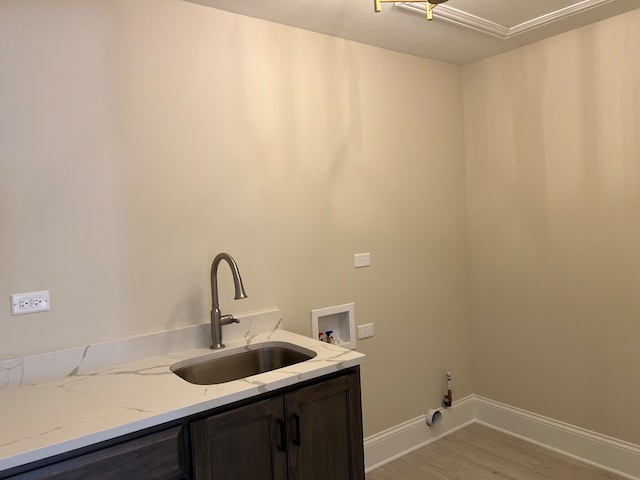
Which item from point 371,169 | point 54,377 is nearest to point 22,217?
point 54,377

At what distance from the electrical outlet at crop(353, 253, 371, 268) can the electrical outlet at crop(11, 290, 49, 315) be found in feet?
5.40

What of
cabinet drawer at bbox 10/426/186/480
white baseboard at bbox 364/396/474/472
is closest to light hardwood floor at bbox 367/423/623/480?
white baseboard at bbox 364/396/474/472

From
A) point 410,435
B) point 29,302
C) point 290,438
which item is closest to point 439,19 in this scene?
point 290,438

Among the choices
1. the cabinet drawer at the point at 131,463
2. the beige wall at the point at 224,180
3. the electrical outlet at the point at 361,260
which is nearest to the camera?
the cabinet drawer at the point at 131,463

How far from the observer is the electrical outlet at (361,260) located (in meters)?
2.85

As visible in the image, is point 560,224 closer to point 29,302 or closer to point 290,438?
point 290,438

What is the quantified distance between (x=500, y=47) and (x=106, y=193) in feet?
8.54

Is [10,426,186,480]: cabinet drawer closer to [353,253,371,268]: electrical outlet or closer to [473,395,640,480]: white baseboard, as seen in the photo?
[353,253,371,268]: electrical outlet

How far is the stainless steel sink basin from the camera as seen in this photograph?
203 centimetres

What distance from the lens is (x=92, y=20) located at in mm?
1958

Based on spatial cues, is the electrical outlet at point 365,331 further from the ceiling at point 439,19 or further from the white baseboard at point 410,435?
the ceiling at point 439,19

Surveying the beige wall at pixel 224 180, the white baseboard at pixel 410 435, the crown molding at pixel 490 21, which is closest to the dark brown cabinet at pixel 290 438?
the beige wall at pixel 224 180

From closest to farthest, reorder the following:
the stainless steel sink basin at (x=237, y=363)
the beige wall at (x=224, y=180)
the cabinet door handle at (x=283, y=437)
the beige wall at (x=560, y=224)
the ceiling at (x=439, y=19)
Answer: the cabinet door handle at (x=283, y=437) → the beige wall at (x=224, y=180) → the stainless steel sink basin at (x=237, y=363) → the ceiling at (x=439, y=19) → the beige wall at (x=560, y=224)

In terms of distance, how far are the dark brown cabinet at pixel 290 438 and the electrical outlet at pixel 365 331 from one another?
0.89 metres
